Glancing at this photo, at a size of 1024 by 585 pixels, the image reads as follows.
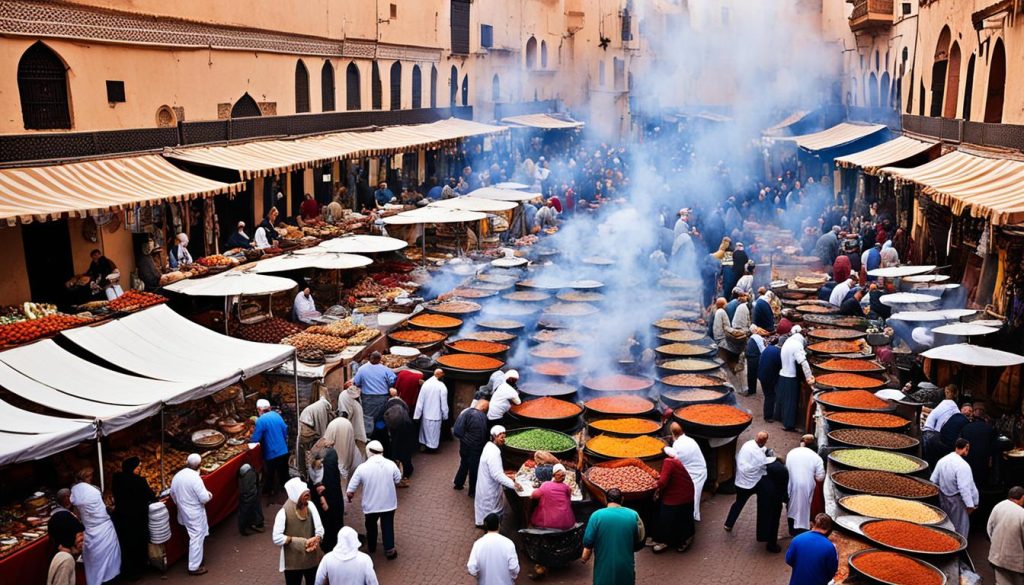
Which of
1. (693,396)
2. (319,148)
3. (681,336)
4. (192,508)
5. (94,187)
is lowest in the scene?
(192,508)

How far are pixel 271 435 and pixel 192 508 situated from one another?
5.30 ft

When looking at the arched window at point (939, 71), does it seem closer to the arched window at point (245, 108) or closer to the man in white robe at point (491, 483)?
the man in white robe at point (491, 483)

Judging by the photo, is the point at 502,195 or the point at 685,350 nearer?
the point at 685,350

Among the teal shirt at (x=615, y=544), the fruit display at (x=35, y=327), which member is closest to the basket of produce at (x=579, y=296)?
the fruit display at (x=35, y=327)

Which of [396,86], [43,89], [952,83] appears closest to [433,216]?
[43,89]

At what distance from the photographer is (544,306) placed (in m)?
18.9

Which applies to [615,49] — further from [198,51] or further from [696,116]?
[198,51]

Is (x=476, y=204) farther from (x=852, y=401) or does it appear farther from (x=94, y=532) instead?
(x=94, y=532)

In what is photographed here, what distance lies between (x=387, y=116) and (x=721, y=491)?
2012 centimetres

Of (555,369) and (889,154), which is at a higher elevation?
(889,154)

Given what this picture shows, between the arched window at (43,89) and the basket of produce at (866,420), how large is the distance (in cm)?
1235

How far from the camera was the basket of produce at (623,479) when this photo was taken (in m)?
10.4

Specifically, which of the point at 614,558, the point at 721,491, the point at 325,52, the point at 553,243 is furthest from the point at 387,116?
the point at 614,558

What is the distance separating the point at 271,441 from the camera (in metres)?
11.7
